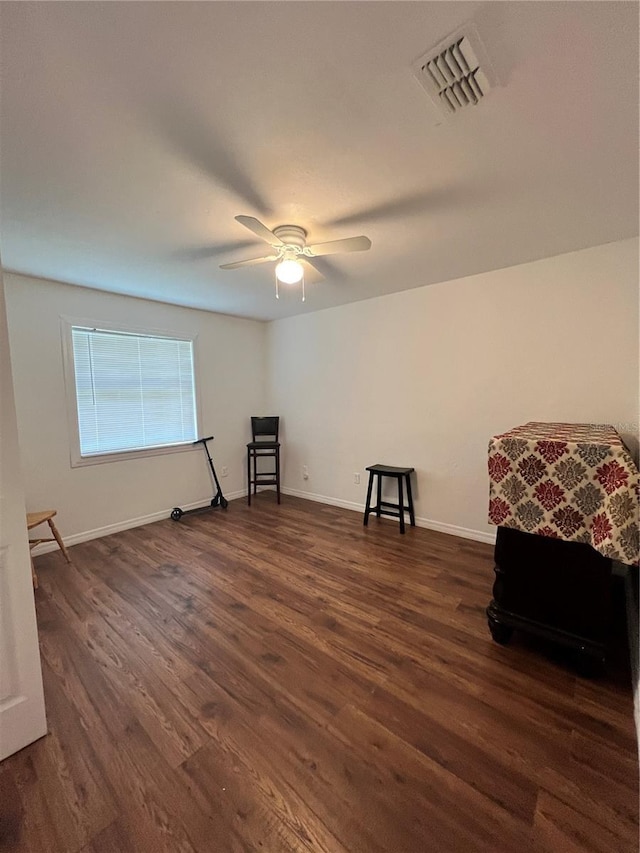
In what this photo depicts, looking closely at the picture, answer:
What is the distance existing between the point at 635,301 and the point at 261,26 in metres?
2.81

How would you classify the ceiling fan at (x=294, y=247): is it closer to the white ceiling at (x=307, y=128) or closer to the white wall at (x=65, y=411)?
the white ceiling at (x=307, y=128)

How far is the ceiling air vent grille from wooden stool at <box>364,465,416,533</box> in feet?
9.17

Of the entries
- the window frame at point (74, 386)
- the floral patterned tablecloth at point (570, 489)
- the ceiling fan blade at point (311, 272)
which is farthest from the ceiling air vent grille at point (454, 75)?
the window frame at point (74, 386)

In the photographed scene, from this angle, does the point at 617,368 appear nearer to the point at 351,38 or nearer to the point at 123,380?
the point at 351,38

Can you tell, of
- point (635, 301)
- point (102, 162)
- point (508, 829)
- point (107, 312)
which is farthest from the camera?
point (107, 312)

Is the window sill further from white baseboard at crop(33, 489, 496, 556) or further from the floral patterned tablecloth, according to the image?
the floral patterned tablecloth

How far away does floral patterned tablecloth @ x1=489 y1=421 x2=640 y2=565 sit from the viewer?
1.46 meters

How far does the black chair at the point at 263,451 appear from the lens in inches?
179

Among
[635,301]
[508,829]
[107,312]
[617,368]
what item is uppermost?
[107,312]

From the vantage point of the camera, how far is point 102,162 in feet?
5.03

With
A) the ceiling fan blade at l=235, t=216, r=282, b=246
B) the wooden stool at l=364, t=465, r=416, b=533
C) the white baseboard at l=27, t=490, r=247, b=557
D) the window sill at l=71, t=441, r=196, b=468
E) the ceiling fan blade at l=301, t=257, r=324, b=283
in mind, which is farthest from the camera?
the wooden stool at l=364, t=465, r=416, b=533

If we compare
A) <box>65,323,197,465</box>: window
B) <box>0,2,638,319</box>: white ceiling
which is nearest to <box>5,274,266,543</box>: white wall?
<box>65,323,197,465</box>: window

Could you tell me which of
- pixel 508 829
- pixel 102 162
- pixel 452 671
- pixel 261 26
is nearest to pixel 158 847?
pixel 508 829

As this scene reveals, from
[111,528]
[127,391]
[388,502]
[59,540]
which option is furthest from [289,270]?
[111,528]
